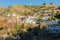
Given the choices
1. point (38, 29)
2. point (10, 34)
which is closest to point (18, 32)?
point (10, 34)

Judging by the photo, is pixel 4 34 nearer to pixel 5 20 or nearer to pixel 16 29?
pixel 16 29

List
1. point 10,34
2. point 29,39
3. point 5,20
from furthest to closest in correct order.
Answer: point 5,20, point 10,34, point 29,39

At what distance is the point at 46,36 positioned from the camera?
14.8 metres

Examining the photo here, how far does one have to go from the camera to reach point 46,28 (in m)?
16.8

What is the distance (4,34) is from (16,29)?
119 centimetres

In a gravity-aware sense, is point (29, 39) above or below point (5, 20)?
below

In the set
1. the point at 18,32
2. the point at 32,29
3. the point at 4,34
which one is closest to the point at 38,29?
the point at 32,29

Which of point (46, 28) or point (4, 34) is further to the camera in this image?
point (46, 28)

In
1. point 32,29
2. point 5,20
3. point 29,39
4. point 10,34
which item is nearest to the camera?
point 29,39

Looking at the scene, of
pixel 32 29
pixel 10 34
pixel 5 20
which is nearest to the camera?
pixel 10 34

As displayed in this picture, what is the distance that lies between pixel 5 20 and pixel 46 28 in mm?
3670

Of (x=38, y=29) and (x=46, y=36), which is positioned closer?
(x=46, y=36)

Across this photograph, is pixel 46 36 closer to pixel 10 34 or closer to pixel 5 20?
pixel 10 34

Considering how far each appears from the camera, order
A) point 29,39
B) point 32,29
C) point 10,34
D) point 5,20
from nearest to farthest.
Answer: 1. point 29,39
2. point 10,34
3. point 32,29
4. point 5,20
